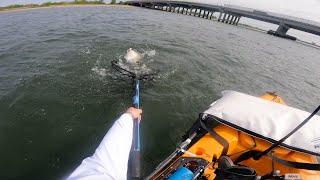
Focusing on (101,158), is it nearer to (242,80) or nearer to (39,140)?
(39,140)

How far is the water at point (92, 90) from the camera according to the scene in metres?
7.71

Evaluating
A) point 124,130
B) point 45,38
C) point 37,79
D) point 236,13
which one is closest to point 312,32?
point 236,13

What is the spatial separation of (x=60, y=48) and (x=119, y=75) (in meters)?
7.46

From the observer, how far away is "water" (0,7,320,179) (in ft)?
25.3

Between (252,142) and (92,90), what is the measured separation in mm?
7698

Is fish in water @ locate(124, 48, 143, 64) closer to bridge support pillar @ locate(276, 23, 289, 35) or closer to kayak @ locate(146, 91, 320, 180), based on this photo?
kayak @ locate(146, 91, 320, 180)

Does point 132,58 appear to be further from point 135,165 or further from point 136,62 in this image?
point 135,165

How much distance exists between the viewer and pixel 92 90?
1166 cm

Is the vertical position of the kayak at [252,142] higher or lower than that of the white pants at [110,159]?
lower

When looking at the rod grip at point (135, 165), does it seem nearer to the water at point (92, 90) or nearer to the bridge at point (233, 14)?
the water at point (92, 90)

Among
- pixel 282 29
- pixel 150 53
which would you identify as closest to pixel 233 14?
pixel 282 29

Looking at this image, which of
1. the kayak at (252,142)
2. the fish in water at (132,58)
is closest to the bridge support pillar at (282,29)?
the fish in water at (132,58)

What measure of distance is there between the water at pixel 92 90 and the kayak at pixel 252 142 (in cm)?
226

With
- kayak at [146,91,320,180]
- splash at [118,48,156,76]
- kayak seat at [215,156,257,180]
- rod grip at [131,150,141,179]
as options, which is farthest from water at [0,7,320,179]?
kayak seat at [215,156,257,180]
